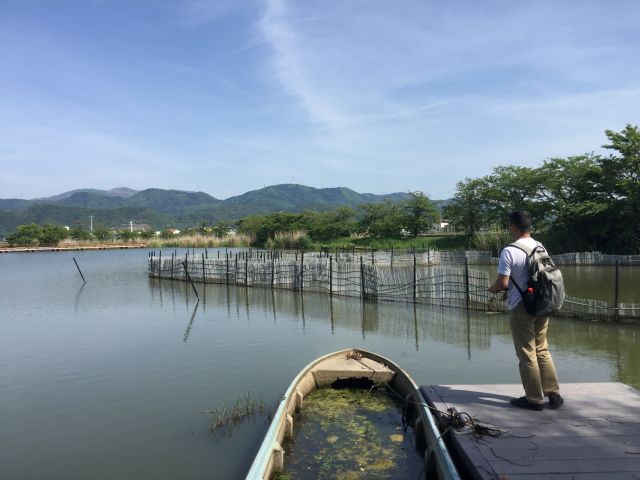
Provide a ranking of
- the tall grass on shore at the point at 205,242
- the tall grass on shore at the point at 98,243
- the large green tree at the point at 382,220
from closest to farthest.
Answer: the large green tree at the point at 382,220
the tall grass on shore at the point at 205,242
the tall grass on shore at the point at 98,243

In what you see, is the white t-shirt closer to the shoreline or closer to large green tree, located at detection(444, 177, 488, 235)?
large green tree, located at detection(444, 177, 488, 235)

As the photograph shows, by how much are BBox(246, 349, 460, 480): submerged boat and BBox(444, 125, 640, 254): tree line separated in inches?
1128

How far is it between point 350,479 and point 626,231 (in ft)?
103

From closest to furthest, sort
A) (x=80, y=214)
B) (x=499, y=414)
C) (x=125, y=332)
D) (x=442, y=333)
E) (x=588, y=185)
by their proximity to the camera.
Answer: (x=499, y=414), (x=442, y=333), (x=125, y=332), (x=588, y=185), (x=80, y=214)

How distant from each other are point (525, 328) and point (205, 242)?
68.8 metres

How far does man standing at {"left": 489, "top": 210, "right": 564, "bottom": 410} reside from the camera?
4.84 m

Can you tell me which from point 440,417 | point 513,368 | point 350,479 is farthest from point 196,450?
point 513,368

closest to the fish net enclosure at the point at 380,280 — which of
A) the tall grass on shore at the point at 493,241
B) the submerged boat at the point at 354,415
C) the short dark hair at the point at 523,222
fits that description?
the submerged boat at the point at 354,415

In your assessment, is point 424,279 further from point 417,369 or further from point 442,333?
point 417,369

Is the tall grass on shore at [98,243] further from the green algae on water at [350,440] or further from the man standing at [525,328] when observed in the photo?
the man standing at [525,328]

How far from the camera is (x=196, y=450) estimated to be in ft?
21.0

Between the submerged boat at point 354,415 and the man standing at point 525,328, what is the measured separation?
1.09 metres

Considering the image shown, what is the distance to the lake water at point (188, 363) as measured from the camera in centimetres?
648

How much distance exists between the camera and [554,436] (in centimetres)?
445
